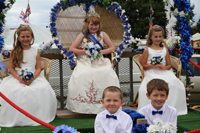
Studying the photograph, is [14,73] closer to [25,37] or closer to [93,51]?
[25,37]

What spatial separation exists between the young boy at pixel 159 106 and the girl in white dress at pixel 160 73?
4.81 ft

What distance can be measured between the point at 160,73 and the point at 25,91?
2453mm

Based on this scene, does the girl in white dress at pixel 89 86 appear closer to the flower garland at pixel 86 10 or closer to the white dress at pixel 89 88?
the white dress at pixel 89 88

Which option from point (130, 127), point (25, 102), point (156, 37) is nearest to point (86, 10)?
point (156, 37)

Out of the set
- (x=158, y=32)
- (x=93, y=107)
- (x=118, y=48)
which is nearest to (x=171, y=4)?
(x=158, y=32)

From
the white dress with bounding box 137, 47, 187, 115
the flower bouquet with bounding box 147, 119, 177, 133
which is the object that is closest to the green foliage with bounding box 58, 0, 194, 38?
the white dress with bounding box 137, 47, 187, 115

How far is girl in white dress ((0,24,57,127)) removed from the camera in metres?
4.17

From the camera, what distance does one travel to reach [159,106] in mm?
3143

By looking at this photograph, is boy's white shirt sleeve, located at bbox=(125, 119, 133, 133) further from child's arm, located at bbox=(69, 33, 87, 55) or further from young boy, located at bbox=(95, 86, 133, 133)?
child's arm, located at bbox=(69, 33, 87, 55)

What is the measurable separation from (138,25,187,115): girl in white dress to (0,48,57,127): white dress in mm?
1629

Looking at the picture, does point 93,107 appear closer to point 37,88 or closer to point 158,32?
point 37,88

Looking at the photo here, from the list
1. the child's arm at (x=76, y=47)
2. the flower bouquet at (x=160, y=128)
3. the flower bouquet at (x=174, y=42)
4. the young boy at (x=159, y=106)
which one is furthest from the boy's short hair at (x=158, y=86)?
the flower bouquet at (x=174, y=42)

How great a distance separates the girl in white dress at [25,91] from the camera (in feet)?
13.7

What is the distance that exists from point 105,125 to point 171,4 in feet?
11.9
